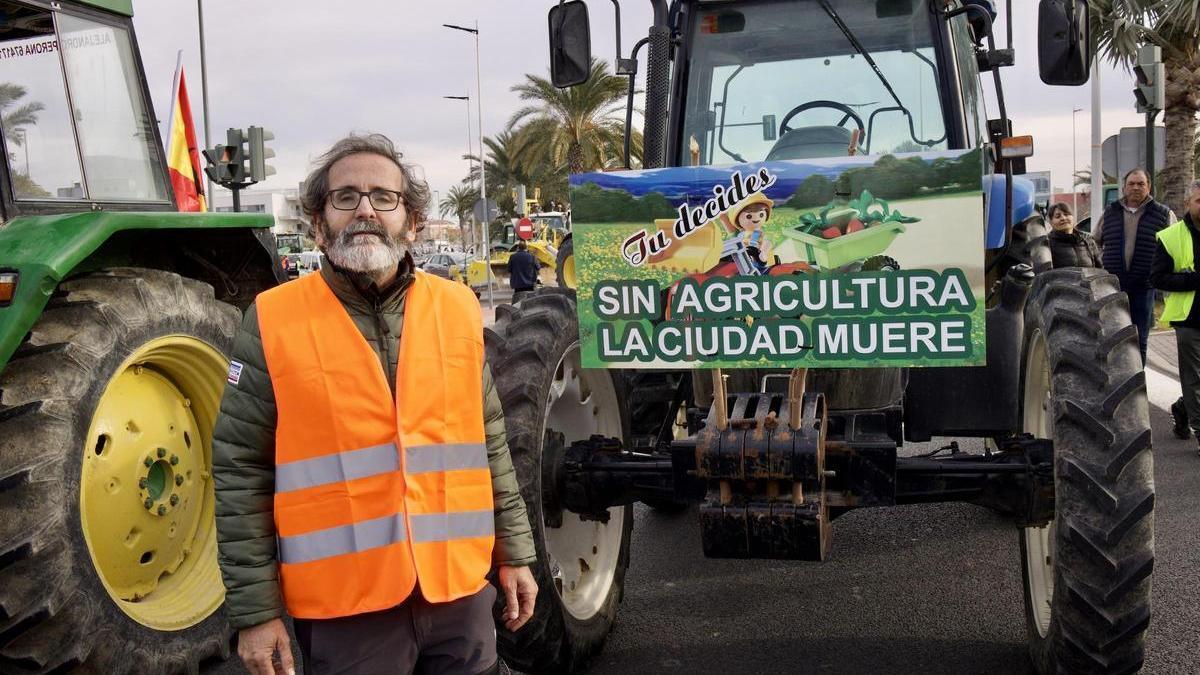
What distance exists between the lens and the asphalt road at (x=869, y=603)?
456 centimetres

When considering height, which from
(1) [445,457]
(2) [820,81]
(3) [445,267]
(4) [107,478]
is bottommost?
(3) [445,267]

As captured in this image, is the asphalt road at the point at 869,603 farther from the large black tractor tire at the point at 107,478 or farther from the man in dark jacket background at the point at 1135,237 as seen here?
the man in dark jacket background at the point at 1135,237

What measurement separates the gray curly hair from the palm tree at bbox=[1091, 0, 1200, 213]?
781 inches

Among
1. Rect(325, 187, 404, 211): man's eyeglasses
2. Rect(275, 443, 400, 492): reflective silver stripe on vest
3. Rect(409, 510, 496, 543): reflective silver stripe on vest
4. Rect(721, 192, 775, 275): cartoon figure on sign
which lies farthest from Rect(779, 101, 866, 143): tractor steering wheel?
Rect(275, 443, 400, 492): reflective silver stripe on vest

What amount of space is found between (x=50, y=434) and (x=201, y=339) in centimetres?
103

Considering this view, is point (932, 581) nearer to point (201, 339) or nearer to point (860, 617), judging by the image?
point (860, 617)

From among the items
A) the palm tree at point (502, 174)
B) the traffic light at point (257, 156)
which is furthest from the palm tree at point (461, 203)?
the traffic light at point (257, 156)

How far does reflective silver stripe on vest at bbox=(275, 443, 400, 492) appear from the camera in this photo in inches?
101

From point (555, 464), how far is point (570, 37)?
6.28 feet

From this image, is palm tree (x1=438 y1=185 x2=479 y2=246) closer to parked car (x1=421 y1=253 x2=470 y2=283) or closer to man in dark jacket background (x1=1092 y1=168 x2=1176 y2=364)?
parked car (x1=421 y1=253 x2=470 y2=283)

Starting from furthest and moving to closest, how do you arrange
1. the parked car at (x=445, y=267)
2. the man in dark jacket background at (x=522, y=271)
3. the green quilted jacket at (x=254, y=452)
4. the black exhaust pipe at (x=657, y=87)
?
the parked car at (x=445, y=267) < the man in dark jacket background at (x=522, y=271) < the black exhaust pipe at (x=657, y=87) < the green quilted jacket at (x=254, y=452)

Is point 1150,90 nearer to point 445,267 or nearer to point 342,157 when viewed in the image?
point 342,157

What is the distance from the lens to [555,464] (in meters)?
4.42

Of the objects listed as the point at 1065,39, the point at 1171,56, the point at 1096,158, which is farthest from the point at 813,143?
the point at 1171,56
